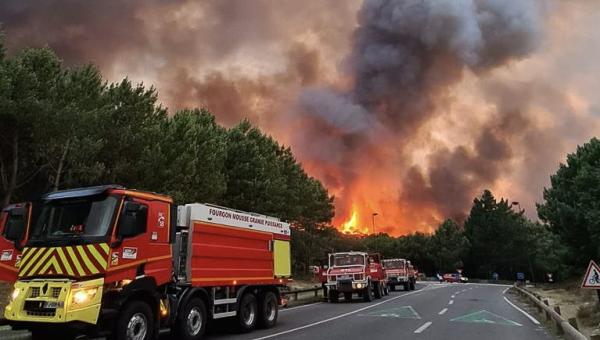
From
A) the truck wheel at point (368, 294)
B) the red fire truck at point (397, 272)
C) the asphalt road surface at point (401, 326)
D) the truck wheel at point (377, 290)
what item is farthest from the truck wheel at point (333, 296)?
the red fire truck at point (397, 272)

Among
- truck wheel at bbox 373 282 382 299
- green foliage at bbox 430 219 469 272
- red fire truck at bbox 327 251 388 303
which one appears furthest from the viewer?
green foliage at bbox 430 219 469 272

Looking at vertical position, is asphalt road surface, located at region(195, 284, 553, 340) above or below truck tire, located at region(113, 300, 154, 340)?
below

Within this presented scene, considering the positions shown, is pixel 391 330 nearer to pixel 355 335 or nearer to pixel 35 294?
pixel 355 335

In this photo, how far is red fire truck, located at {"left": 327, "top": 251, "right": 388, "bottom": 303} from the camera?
26234 mm

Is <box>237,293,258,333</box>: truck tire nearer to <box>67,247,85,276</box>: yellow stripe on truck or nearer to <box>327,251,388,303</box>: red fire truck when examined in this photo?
<box>67,247,85,276</box>: yellow stripe on truck

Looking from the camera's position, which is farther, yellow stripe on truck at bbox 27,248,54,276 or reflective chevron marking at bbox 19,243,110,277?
yellow stripe on truck at bbox 27,248,54,276

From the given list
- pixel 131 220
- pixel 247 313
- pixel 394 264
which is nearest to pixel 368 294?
pixel 247 313

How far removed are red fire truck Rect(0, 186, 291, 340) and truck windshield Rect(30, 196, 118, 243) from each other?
0.02 meters

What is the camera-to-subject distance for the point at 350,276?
1041 inches

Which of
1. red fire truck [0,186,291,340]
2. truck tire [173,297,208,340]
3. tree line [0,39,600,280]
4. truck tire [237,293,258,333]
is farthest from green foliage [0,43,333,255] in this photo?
A: truck tire [173,297,208,340]

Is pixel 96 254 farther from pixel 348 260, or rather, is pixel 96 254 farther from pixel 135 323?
pixel 348 260

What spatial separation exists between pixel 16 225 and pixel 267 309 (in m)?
7.83

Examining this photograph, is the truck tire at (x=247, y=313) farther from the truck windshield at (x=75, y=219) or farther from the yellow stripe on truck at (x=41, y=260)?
the yellow stripe on truck at (x=41, y=260)

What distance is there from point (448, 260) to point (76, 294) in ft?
345
